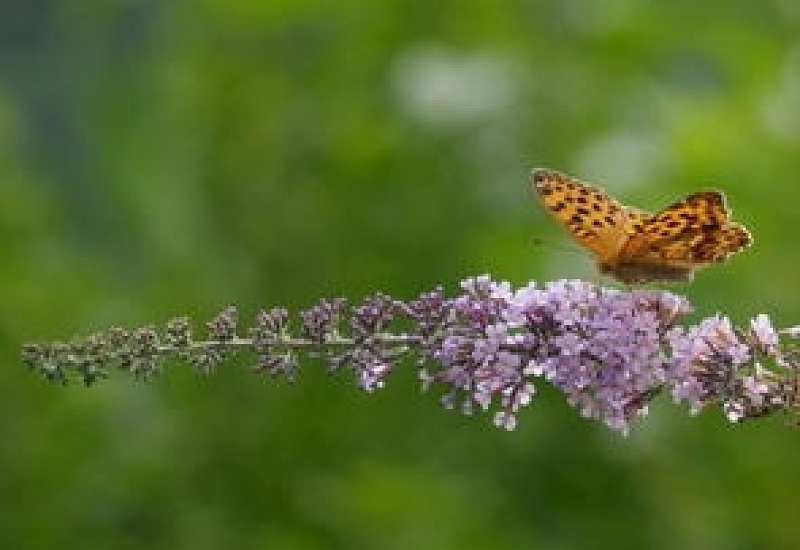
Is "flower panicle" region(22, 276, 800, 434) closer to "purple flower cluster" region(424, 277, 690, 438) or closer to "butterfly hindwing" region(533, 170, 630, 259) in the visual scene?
"purple flower cluster" region(424, 277, 690, 438)

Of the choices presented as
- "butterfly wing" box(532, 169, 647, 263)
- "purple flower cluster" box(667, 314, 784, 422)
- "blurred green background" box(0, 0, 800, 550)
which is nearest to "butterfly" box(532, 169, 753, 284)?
"butterfly wing" box(532, 169, 647, 263)

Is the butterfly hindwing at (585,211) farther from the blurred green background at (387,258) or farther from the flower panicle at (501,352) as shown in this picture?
the blurred green background at (387,258)

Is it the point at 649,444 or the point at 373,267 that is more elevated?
the point at 373,267

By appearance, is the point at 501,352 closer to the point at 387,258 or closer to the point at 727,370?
the point at 727,370

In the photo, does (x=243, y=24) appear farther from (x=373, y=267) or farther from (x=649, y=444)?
(x=649, y=444)

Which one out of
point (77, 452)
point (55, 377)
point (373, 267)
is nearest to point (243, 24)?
point (373, 267)

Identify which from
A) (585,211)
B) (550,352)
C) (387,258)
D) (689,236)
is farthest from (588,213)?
(387,258)

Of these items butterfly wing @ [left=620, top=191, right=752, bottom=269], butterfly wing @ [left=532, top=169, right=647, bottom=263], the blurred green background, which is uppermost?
the blurred green background
